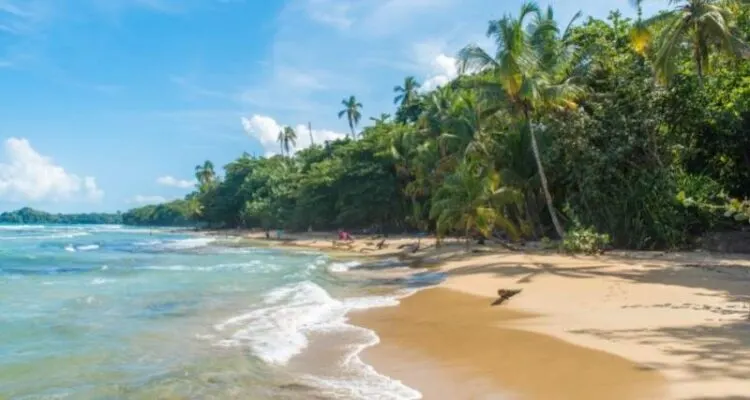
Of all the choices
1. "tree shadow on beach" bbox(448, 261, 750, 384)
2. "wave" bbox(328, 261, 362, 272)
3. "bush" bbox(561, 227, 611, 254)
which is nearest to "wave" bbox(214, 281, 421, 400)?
Answer: "tree shadow on beach" bbox(448, 261, 750, 384)

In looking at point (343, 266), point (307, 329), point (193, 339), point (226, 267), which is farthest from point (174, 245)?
point (307, 329)

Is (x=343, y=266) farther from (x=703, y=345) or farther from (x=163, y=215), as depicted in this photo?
(x=163, y=215)

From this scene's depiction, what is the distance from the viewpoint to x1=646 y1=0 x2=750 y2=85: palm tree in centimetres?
1636

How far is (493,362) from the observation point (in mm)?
7848

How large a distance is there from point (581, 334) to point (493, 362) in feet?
6.61

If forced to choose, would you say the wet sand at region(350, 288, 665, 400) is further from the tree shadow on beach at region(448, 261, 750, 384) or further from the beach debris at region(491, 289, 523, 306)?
the beach debris at region(491, 289, 523, 306)

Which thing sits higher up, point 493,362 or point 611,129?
point 611,129

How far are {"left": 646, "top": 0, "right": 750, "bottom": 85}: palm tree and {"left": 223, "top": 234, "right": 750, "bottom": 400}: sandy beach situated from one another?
6011 millimetres

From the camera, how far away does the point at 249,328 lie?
1199cm

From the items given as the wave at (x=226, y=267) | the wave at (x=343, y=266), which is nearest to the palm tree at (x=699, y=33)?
the wave at (x=343, y=266)

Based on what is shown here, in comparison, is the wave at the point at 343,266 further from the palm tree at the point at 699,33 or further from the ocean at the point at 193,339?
the palm tree at the point at 699,33

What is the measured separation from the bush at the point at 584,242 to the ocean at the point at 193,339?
26.0ft

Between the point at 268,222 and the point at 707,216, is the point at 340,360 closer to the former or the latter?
the point at 707,216

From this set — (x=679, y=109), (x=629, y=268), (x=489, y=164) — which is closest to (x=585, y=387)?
(x=629, y=268)
